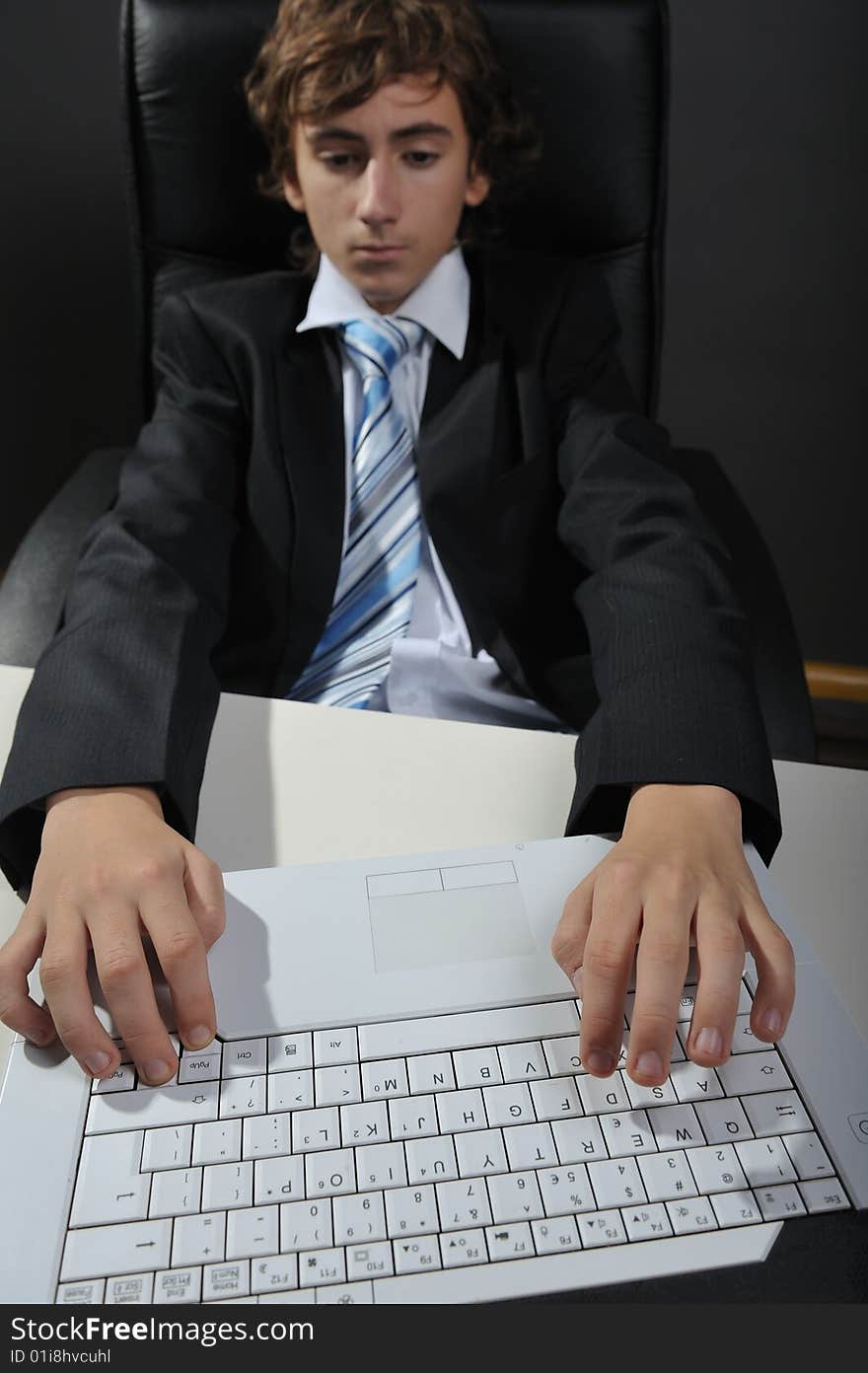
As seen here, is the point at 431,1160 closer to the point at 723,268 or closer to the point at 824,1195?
the point at 824,1195

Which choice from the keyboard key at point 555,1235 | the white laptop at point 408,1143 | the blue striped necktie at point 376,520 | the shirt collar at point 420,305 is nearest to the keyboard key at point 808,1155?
the white laptop at point 408,1143

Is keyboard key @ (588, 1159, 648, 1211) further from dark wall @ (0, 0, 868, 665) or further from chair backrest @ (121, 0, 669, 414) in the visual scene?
dark wall @ (0, 0, 868, 665)

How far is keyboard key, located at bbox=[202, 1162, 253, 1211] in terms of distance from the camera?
1.42 feet

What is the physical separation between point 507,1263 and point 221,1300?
0.37 feet

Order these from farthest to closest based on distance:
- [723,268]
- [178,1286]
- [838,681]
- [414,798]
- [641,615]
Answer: [838,681] < [723,268] < [641,615] < [414,798] < [178,1286]

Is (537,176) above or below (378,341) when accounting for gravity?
above

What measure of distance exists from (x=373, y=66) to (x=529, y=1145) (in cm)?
95

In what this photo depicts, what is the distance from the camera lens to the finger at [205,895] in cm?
54

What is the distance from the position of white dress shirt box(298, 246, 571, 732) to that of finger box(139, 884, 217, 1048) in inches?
18.6

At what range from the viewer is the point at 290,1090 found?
0.47m

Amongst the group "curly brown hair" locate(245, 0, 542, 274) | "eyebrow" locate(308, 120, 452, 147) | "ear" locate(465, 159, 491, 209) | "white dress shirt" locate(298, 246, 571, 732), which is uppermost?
"curly brown hair" locate(245, 0, 542, 274)

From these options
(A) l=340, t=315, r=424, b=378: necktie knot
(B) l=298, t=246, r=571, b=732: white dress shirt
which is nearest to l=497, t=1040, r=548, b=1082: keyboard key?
(B) l=298, t=246, r=571, b=732: white dress shirt

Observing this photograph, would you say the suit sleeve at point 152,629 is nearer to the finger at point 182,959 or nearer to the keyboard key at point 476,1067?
the finger at point 182,959

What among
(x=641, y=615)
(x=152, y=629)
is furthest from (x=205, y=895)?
Result: (x=641, y=615)
